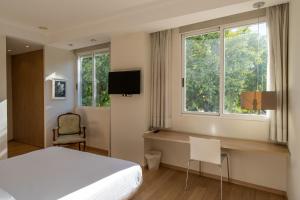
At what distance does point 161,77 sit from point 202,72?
0.71 meters

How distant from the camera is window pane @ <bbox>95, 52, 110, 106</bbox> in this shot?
4371 mm

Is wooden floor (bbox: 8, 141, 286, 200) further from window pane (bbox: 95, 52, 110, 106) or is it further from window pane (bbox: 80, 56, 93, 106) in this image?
window pane (bbox: 80, 56, 93, 106)

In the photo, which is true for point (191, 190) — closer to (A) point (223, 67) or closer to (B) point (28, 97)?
(A) point (223, 67)

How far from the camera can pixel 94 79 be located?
15.0ft

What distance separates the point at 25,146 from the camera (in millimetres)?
4688

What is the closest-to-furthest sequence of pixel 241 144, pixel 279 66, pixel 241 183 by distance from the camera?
1. pixel 279 66
2. pixel 241 144
3. pixel 241 183

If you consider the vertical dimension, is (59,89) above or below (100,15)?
below

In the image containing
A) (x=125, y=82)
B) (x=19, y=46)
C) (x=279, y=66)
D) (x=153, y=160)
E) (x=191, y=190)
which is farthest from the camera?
(x=19, y=46)

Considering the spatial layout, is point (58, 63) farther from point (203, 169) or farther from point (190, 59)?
point (203, 169)

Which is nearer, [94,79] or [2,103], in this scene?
[2,103]

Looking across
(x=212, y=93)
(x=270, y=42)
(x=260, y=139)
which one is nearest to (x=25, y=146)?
(x=212, y=93)

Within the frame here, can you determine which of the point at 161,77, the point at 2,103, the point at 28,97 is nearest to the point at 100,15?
the point at 161,77

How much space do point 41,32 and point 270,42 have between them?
13.9ft

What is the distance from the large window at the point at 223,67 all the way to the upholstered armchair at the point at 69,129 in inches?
93.1
